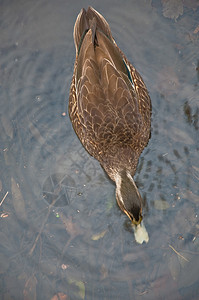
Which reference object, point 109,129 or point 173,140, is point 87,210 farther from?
point 173,140

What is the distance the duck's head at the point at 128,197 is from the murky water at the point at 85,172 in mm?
406

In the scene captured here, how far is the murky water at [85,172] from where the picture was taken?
18.1ft

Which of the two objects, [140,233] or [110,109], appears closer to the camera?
[110,109]

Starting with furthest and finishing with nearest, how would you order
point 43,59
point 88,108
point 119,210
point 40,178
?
1. point 43,59
2. point 40,178
3. point 119,210
4. point 88,108

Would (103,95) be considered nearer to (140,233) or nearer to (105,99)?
(105,99)

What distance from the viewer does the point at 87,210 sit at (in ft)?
19.2

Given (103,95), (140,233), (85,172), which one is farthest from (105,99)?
(140,233)

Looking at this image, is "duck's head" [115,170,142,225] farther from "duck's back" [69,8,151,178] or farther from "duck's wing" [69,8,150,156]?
"duck's wing" [69,8,150,156]

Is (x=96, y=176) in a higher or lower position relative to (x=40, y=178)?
higher

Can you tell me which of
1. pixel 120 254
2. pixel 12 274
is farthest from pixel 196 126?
pixel 12 274

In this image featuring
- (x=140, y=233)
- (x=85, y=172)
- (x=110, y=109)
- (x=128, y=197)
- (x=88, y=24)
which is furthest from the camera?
(x=85, y=172)

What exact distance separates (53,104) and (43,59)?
2.87 ft

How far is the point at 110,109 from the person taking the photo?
5.30 m

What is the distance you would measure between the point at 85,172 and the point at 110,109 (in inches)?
49.7
